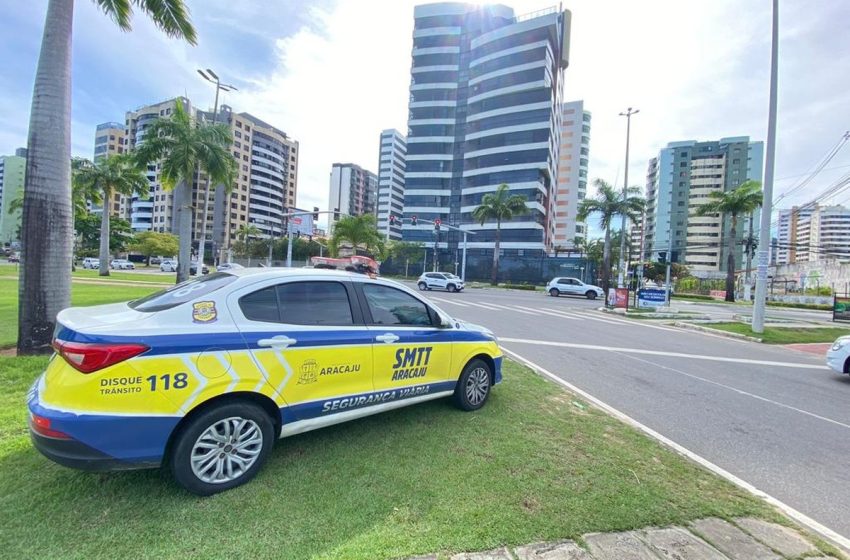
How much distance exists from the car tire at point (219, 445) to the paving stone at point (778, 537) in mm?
3502

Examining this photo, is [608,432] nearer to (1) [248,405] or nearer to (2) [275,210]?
(1) [248,405]

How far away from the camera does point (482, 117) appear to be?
75812 mm

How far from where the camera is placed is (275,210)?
372ft

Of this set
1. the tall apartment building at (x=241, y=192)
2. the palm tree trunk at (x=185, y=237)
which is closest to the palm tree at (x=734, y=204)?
the palm tree trunk at (x=185, y=237)

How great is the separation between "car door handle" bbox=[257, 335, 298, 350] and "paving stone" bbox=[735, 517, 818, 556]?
139 inches

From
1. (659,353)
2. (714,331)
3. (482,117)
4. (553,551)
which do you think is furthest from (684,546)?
(482,117)

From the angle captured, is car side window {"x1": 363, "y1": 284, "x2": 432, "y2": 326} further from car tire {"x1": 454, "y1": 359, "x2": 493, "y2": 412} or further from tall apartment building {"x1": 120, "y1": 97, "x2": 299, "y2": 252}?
tall apartment building {"x1": 120, "y1": 97, "x2": 299, "y2": 252}

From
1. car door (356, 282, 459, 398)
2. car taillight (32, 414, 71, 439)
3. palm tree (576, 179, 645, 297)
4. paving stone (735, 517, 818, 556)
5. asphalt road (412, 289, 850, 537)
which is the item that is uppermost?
palm tree (576, 179, 645, 297)

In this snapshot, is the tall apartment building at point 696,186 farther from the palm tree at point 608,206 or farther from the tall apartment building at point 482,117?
the palm tree at point 608,206

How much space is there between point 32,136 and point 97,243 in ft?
275

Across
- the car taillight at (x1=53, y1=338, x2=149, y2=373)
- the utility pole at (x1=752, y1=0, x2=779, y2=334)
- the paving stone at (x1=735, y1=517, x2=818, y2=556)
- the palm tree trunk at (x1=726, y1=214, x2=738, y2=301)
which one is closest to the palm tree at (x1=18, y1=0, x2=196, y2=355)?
the car taillight at (x1=53, y1=338, x2=149, y2=373)

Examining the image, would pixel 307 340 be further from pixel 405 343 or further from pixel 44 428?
pixel 44 428

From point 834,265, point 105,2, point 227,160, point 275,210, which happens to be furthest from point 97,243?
point 834,265

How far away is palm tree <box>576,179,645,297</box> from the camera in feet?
125
